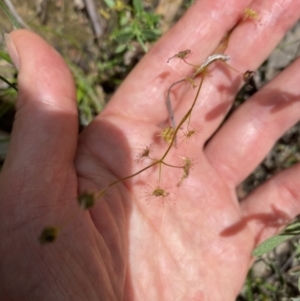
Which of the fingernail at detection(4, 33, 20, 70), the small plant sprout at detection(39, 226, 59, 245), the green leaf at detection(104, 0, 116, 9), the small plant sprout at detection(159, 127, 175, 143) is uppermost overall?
the green leaf at detection(104, 0, 116, 9)

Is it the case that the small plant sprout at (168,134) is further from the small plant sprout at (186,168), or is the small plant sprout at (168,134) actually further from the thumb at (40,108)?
the thumb at (40,108)

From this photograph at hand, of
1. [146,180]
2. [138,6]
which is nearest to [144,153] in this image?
[146,180]

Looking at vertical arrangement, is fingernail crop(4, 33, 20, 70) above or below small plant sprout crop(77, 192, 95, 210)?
above

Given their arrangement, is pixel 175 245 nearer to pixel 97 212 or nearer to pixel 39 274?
pixel 97 212

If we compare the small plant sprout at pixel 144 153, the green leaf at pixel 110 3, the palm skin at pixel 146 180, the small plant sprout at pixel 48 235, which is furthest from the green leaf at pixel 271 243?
the green leaf at pixel 110 3

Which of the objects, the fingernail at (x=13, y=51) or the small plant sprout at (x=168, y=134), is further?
the small plant sprout at (x=168, y=134)

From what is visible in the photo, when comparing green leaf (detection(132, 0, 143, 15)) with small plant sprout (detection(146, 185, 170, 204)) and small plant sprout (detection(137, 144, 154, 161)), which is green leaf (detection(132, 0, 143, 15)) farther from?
small plant sprout (detection(146, 185, 170, 204))

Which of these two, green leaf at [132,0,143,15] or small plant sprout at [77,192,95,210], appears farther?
green leaf at [132,0,143,15]

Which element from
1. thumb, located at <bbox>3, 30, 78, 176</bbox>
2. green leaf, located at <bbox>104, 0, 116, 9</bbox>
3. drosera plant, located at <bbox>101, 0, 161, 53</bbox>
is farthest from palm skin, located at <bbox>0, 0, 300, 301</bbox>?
green leaf, located at <bbox>104, 0, 116, 9</bbox>

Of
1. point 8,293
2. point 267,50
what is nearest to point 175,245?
point 8,293
